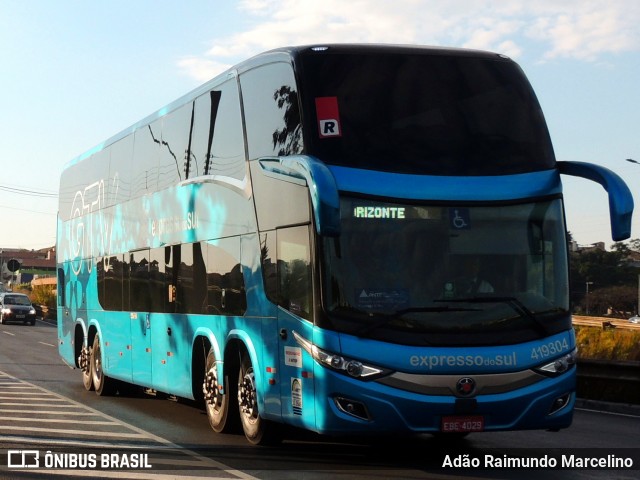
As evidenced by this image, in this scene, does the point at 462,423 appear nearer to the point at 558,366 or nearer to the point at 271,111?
the point at 558,366

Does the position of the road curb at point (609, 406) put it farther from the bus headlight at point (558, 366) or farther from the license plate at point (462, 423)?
the license plate at point (462, 423)

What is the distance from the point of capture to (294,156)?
10.8m

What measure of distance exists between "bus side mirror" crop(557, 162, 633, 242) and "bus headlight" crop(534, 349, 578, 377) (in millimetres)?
1194

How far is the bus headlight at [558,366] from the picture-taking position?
34.4 feet

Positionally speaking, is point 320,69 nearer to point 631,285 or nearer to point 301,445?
point 301,445

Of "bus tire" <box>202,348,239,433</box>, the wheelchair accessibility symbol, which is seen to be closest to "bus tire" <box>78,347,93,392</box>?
"bus tire" <box>202,348,239,433</box>

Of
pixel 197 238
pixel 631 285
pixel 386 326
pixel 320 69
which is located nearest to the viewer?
pixel 386 326

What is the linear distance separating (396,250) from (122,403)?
28.7 feet

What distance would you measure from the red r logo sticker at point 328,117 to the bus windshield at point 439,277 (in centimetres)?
72

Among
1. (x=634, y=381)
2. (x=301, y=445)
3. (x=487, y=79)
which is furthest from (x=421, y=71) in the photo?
(x=634, y=381)

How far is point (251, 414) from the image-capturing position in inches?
484

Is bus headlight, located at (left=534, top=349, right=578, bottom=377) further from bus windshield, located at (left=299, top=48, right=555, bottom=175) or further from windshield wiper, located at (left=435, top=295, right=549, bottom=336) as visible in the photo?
bus windshield, located at (left=299, top=48, right=555, bottom=175)

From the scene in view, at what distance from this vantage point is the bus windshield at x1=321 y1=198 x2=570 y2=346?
10.2 m

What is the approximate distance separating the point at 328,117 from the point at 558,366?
3145mm
